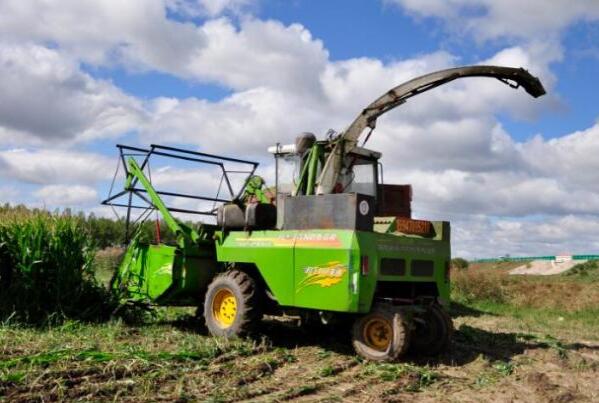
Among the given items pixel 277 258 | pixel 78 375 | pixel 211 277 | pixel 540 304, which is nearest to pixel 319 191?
pixel 277 258

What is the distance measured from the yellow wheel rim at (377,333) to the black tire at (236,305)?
1435 mm

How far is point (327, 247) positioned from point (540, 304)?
1207cm

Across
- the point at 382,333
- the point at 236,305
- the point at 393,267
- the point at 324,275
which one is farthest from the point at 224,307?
the point at 393,267

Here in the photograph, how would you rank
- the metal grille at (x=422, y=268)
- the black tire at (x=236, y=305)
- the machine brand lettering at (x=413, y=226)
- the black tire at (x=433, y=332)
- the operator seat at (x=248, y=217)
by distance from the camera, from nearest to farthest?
1. the black tire at (x=433, y=332)
2. the metal grille at (x=422, y=268)
3. the black tire at (x=236, y=305)
4. the machine brand lettering at (x=413, y=226)
5. the operator seat at (x=248, y=217)

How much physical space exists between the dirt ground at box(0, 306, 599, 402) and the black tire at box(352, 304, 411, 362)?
0.16 meters

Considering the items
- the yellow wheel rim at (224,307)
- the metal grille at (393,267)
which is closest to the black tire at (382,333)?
the metal grille at (393,267)

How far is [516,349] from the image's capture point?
8.55 m

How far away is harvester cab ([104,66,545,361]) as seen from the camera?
23.7ft

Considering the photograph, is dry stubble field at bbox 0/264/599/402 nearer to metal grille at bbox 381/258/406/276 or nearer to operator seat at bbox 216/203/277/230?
metal grille at bbox 381/258/406/276

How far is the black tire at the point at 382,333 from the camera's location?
703 cm

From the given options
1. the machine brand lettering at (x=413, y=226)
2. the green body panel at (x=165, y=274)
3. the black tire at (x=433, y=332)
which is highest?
the machine brand lettering at (x=413, y=226)

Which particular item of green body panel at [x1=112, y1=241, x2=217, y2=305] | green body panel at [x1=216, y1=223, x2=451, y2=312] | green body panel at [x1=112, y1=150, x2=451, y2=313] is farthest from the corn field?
green body panel at [x1=216, y1=223, x2=451, y2=312]

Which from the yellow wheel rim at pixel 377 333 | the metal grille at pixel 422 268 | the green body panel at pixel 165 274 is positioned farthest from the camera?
the green body panel at pixel 165 274

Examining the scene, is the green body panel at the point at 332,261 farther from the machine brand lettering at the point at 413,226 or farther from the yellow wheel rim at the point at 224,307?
the yellow wheel rim at the point at 224,307
